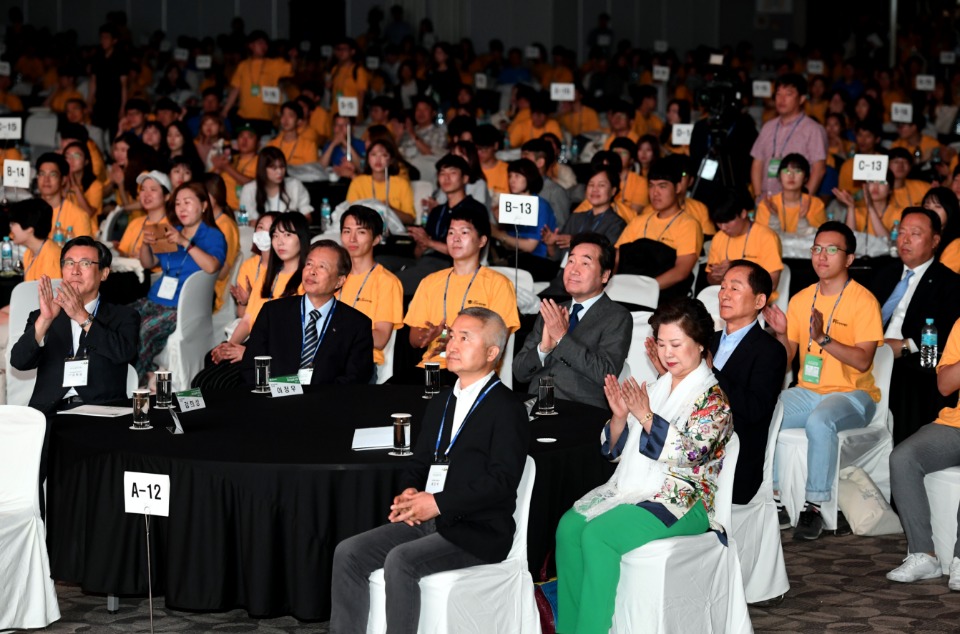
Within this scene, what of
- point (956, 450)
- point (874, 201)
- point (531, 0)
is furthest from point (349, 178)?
point (531, 0)

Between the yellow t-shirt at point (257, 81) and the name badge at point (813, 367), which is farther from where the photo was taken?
the yellow t-shirt at point (257, 81)

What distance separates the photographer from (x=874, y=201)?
939 cm

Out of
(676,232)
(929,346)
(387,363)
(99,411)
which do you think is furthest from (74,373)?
(676,232)

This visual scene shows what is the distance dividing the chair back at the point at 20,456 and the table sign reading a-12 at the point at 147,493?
0.51 meters

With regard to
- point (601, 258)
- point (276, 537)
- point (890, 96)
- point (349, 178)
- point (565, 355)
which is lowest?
point (276, 537)

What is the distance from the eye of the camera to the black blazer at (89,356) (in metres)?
Answer: 5.56

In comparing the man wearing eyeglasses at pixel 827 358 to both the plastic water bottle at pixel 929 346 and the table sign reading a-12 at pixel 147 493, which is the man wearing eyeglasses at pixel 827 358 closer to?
the plastic water bottle at pixel 929 346

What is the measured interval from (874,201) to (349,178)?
15.0 feet

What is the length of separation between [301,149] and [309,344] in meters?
6.89

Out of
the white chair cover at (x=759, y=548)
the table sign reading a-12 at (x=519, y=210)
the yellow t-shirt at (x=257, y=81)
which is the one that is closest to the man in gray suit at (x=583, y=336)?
the white chair cover at (x=759, y=548)

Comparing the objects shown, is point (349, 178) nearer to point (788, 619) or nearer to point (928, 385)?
point (928, 385)

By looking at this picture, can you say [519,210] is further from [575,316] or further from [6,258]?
[6,258]

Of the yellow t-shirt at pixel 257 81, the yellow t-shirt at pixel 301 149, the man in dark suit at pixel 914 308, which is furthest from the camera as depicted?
the yellow t-shirt at pixel 257 81

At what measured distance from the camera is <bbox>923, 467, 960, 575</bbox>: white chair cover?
5.41 metres
